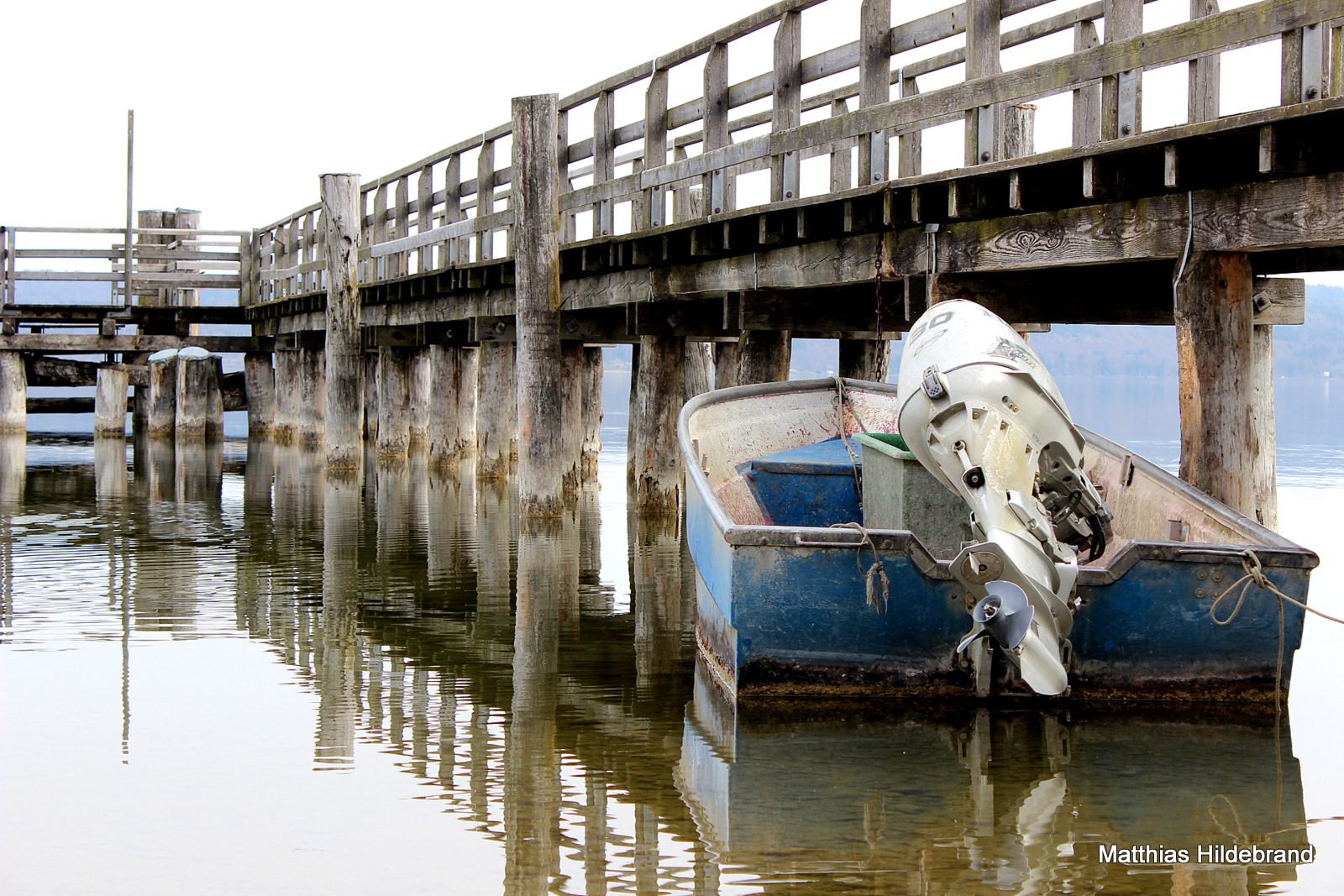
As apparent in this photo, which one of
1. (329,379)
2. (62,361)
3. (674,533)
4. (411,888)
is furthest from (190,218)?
(411,888)

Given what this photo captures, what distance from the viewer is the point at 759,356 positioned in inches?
482

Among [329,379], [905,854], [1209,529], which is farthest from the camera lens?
[329,379]

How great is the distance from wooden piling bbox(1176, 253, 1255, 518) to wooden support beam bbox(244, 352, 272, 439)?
79.4 ft

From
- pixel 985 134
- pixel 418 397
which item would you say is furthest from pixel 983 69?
pixel 418 397

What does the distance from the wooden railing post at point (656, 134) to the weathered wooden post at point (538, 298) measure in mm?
1295

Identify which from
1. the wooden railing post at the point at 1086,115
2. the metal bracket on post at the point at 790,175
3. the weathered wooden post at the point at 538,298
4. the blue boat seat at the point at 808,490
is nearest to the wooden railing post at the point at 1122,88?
the wooden railing post at the point at 1086,115

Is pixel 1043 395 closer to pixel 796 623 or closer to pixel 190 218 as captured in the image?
pixel 796 623

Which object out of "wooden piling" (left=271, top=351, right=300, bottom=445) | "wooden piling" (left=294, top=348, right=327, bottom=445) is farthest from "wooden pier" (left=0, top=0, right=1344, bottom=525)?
"wooden piling" (left=271, top=351, right=300, bottom=445)

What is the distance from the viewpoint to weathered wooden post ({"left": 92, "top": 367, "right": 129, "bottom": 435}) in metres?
28.1

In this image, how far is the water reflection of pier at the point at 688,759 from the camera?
485 centimetres

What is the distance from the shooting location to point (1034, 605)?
6.25 meters

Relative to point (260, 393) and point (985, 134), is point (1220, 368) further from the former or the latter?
point (260, 393)

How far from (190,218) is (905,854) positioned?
93.6 ft

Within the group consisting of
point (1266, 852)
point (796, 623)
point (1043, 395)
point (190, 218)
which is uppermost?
A: point (190, 218)
